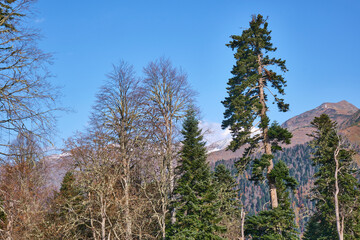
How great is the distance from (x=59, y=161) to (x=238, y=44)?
17798 millimetres

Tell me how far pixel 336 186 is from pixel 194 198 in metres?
14.5

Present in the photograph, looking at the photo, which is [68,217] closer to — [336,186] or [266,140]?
[266,140]

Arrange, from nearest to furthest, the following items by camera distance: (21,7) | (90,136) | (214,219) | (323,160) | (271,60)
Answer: (21,7) < (214,219) < (90,136) < (271,60) < (323,160)

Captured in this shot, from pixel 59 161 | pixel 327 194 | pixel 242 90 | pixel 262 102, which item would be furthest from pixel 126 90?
pixel 327 194

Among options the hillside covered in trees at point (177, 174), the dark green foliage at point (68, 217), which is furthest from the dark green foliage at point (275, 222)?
the dark green foliage at point (68, 217)

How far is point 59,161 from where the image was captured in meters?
23.3

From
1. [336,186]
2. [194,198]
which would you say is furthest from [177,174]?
[336,186]

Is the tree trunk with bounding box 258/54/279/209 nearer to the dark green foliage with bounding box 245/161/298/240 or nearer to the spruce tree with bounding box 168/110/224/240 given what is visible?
the dark green foliage with bounding box 245/161/298/240

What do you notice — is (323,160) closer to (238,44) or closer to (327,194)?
(327,194)

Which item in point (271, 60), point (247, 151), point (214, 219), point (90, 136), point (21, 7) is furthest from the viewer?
point (271, 60)

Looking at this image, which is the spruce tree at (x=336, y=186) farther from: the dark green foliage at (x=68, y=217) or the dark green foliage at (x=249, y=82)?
the dark green foliage at (x=68, y=217)

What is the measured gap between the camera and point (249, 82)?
2477cm

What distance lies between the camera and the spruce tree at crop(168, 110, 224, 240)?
61.0 ft

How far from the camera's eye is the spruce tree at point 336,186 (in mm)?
26422
